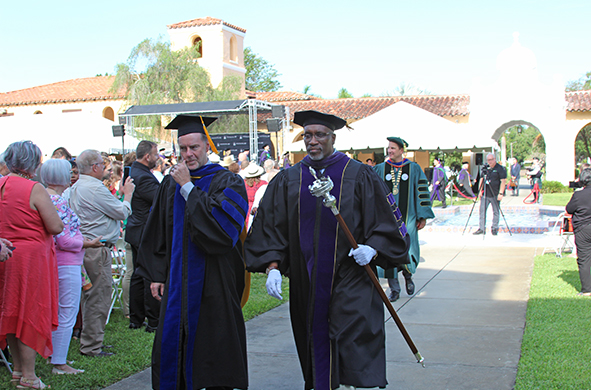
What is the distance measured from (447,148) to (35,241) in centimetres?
1080

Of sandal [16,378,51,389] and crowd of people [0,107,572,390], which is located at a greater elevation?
crowd of people [0,107,572,390]

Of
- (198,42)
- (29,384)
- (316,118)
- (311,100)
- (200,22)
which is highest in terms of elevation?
(200,22)

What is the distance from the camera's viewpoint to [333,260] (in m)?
3.57

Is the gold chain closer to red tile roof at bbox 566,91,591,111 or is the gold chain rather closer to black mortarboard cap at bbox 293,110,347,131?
black mortarboard cap at bbox 293,110,347,131

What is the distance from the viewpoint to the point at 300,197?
146 inches

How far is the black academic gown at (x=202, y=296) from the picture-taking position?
11.8 feet

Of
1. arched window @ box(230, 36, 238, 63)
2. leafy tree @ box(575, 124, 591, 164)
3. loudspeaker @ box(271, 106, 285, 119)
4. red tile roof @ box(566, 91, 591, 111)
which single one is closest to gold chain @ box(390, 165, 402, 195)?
loudspeaker @ box(271, 106, 285, 119)

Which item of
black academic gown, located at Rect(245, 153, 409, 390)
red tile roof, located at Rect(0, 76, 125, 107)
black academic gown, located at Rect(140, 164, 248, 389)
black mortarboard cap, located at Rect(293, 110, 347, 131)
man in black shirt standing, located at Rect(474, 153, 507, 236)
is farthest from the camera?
red tile roof, located at Rect(0, 76, 125, 107)

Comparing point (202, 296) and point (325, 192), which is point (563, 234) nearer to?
point (325, 192)

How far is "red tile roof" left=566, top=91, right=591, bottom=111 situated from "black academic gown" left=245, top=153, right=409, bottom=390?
3010 cm

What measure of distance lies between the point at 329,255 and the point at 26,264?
2.26 m

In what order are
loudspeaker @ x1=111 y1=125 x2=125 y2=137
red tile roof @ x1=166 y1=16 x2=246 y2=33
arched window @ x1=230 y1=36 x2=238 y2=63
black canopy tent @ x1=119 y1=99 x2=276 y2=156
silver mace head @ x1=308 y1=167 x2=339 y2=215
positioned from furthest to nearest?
arched window @ x1=230 y1=36 x2=238 y2=63
red tile roof @ x1=166 y1=16 x2=246 y2=33
black canopy tent @ x1=119 y1=99 x2=276 y2=156
loudspeaker @ x1=111 y1=125 x2=125 y2=137
silver mace head @ x1=308 y1=167 x2=339 y2=215

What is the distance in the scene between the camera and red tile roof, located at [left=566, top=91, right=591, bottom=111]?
3017cm

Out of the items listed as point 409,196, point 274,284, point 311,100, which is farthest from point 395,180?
point 311,100
